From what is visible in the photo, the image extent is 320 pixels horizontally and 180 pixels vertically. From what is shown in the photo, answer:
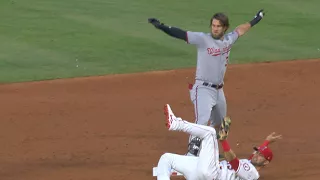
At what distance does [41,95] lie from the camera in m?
12.4

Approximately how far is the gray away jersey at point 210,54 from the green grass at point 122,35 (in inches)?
183

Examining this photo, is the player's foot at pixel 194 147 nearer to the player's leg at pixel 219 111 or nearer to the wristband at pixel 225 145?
the player's leg at pixel 219 111

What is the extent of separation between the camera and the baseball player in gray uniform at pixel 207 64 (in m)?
9.16

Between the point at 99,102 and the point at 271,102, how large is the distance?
288cm

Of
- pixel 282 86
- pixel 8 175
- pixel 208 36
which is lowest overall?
pixel 8 175

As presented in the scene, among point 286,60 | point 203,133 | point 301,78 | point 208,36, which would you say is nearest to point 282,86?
point 301,78

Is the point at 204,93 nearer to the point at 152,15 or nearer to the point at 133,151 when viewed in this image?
the point at 133,151

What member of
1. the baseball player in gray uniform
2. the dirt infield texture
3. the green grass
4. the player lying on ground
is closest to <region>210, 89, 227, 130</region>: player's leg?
the baseball player in gray uniform

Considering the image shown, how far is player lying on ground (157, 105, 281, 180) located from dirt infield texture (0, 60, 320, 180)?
3.15 feet

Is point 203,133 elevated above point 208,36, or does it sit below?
below

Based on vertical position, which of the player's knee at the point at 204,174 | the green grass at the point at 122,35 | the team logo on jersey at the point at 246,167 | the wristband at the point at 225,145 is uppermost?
the green grass at the point at 122,35

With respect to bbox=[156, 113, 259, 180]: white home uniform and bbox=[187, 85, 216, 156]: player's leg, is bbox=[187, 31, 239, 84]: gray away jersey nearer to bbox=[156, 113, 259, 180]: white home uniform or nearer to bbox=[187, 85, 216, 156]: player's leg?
bbox=[187, 85, 216, 156]: player's leg

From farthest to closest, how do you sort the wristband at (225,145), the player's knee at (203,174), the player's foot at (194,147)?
the player's foot at (194,147) → the player's knee at (203,174) → the wristband at (225,145)

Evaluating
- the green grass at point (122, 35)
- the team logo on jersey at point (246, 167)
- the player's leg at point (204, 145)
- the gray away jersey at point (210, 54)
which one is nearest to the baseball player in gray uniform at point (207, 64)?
the gray away jersey at point (210, 54)
